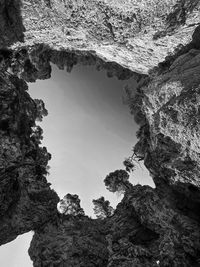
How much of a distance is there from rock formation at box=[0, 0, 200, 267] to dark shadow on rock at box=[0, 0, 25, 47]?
14 cm

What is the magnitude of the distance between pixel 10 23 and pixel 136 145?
1028 inches

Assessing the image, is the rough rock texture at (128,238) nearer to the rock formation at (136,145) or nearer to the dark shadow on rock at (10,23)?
the rock formation at (136,145)

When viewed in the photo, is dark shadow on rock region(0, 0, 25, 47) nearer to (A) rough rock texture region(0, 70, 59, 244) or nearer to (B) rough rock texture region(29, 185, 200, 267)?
(A) rough rock texture region(0, 70, 59, 244)

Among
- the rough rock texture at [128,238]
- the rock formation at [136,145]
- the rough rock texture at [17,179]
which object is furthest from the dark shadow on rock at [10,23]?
the rough rock texture at [128,238]

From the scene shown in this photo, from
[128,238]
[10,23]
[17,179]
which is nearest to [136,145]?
[128,238]

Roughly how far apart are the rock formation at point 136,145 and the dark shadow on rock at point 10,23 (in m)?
0.14

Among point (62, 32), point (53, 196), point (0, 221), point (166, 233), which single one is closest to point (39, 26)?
point (62, 32)

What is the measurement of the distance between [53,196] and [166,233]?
17339 mm

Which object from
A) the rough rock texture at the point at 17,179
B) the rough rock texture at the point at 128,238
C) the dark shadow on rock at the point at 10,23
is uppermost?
the dark shadow on rock at the point at 10,23

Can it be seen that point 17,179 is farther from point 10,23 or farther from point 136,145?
point 10,23

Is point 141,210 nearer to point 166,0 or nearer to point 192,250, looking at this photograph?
point 192,250

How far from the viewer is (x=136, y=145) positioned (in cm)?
4434

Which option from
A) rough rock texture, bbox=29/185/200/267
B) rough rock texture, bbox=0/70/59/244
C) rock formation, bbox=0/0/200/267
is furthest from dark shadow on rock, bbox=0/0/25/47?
rough rock texture, bbox=29/185/200/267

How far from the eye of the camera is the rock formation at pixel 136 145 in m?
27.8
